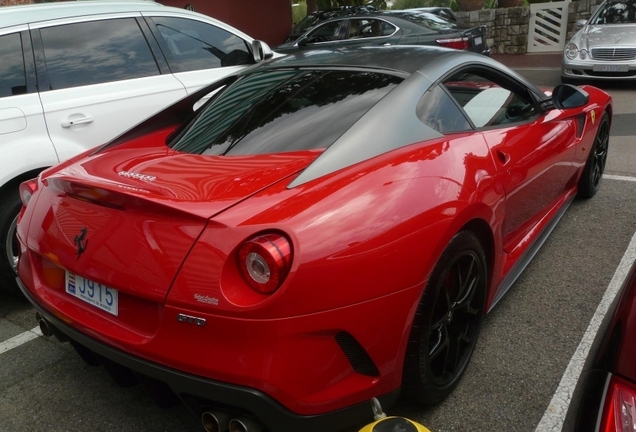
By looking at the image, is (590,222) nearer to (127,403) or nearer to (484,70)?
(484,70)

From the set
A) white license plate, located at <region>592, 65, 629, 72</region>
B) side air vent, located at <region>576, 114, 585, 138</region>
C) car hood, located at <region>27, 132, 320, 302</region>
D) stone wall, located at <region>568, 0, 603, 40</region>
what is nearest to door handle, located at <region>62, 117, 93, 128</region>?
car hood, located at <region>27, 132, 320, 302</region>

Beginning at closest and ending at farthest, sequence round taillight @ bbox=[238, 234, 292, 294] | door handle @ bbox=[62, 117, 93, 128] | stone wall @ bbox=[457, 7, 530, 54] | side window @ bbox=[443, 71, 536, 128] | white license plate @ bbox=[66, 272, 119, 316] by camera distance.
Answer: round taillight @ bbox=[238, 234, 292, 294] → white license plate @ bbox=[66, 272, 119, 316] → side window @ bbox=[443, 71, 536, 128] → door handle @ bbox=[62, 117, 93, 128] → stone wall @ bbox=[457, 7, 530, 54]

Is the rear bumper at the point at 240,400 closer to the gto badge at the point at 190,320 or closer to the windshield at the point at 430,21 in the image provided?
the gto badge at the point at 190,320

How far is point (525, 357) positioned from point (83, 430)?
197 cm

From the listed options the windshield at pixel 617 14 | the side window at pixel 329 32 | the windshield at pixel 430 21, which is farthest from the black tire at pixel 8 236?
the windshield at pixel 617 14

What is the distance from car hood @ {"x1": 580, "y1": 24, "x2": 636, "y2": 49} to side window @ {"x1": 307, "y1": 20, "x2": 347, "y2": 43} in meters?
4.21

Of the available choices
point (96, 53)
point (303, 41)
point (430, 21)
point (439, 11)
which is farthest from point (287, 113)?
point (439, 11)

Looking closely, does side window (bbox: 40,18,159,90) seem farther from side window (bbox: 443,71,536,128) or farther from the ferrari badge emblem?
side window (bbox: 443,71,536,128)

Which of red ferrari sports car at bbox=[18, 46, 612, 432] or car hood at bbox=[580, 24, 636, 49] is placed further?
car hood at bbox=[580, 24, 636, 49]

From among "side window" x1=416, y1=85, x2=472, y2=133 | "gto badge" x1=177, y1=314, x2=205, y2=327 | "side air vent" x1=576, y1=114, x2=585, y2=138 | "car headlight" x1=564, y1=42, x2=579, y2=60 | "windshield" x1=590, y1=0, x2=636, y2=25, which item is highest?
"side window" x1=416, y1=85, x2=472, y2=133

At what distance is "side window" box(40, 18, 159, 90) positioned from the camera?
396cm

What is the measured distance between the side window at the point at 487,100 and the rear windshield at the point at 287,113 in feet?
1.60

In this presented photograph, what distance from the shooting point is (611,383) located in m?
1.44

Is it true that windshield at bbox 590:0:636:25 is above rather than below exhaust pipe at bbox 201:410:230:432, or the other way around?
above
